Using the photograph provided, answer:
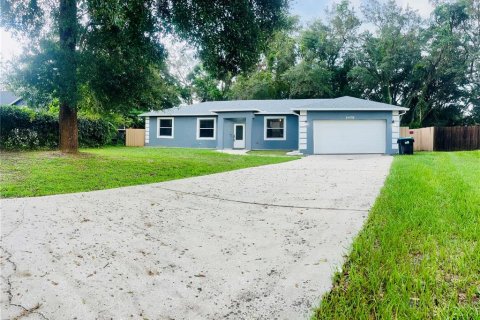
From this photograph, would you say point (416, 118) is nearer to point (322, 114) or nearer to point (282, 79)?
point (282, 79)

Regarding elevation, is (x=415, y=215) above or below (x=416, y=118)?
below

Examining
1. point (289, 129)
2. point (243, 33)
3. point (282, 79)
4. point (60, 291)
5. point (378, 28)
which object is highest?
point (378, 28)

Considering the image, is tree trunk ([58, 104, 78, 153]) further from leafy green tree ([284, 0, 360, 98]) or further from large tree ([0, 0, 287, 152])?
leafy green tree ([284, 0, 360, 98])

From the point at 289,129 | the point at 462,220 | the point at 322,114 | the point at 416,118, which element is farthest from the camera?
the point at 416,118

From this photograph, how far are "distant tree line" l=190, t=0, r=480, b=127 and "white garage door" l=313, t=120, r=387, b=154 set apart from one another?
10837 millimetres

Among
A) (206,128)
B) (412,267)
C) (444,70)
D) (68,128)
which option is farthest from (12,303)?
(444,70)

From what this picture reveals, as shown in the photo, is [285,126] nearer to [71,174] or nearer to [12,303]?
[71,174]

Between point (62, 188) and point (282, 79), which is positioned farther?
point (282, 79)

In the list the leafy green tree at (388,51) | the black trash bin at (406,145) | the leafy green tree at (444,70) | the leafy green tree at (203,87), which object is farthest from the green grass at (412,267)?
the leafy green tree at (203,87)

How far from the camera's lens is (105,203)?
16.8 feet

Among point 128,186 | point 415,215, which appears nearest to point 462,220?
point 415,215

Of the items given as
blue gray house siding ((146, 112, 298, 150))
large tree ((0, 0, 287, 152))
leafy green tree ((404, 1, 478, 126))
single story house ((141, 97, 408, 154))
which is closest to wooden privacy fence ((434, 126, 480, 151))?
single story house ((141, 97, 408, 154))

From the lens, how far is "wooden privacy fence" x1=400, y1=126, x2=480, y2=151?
2042 cm

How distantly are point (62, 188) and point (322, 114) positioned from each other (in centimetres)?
1399
